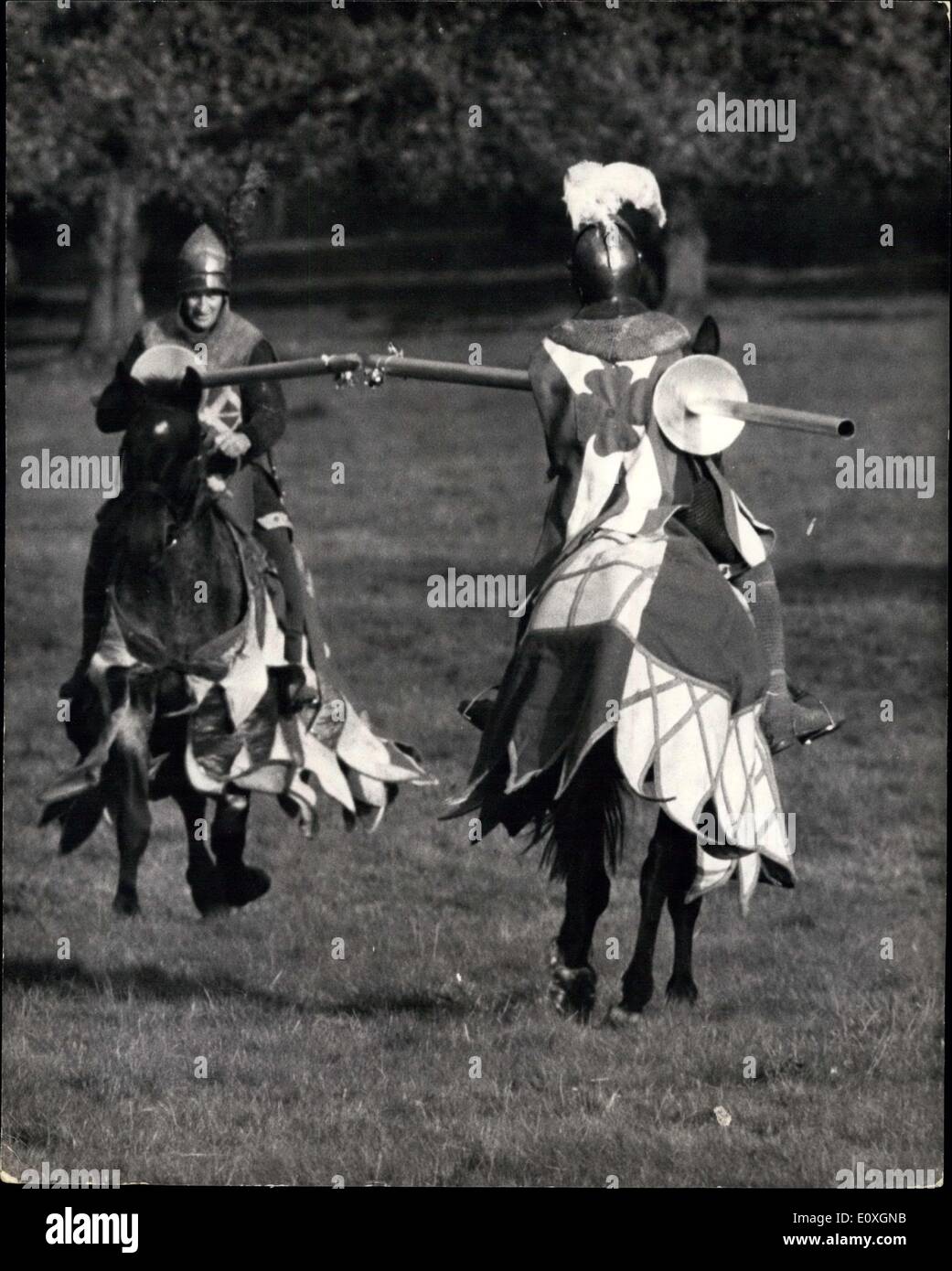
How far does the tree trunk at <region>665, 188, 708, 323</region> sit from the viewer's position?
14.0m

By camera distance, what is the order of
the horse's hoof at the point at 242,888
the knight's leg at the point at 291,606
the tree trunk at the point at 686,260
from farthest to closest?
the tree trunk at the point at 686,260 < the horse's hoof at the point at 242,888 < the knight's leg at the point at 291,606

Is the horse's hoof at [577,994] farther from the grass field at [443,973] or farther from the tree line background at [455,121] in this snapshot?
A: the tree line background at [455,121]

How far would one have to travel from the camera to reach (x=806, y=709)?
10398 millimetres

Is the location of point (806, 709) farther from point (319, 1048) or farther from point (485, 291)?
point (485, 291)

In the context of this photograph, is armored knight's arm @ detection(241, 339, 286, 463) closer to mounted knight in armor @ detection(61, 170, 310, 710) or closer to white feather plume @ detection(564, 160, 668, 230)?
mounted knight in armor @ detection(61, 170, 310, 710)

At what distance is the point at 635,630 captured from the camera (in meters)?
9.94

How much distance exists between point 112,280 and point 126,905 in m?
3.20

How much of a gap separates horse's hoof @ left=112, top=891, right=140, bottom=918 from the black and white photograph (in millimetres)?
13

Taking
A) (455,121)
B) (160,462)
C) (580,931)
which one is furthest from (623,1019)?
(455,121)

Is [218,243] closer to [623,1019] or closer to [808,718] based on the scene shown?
[808,718]

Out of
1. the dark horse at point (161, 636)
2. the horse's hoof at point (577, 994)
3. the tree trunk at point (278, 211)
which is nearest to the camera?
the horse's hoof at point (577, 994)

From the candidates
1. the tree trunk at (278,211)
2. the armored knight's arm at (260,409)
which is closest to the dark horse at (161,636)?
the armored knight's arm at (260,409)

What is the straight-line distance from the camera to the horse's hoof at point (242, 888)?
37.7 ft

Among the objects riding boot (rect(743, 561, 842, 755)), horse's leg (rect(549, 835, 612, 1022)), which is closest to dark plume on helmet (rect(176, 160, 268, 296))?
riding boot (rect(743, 561, 842, 755))
